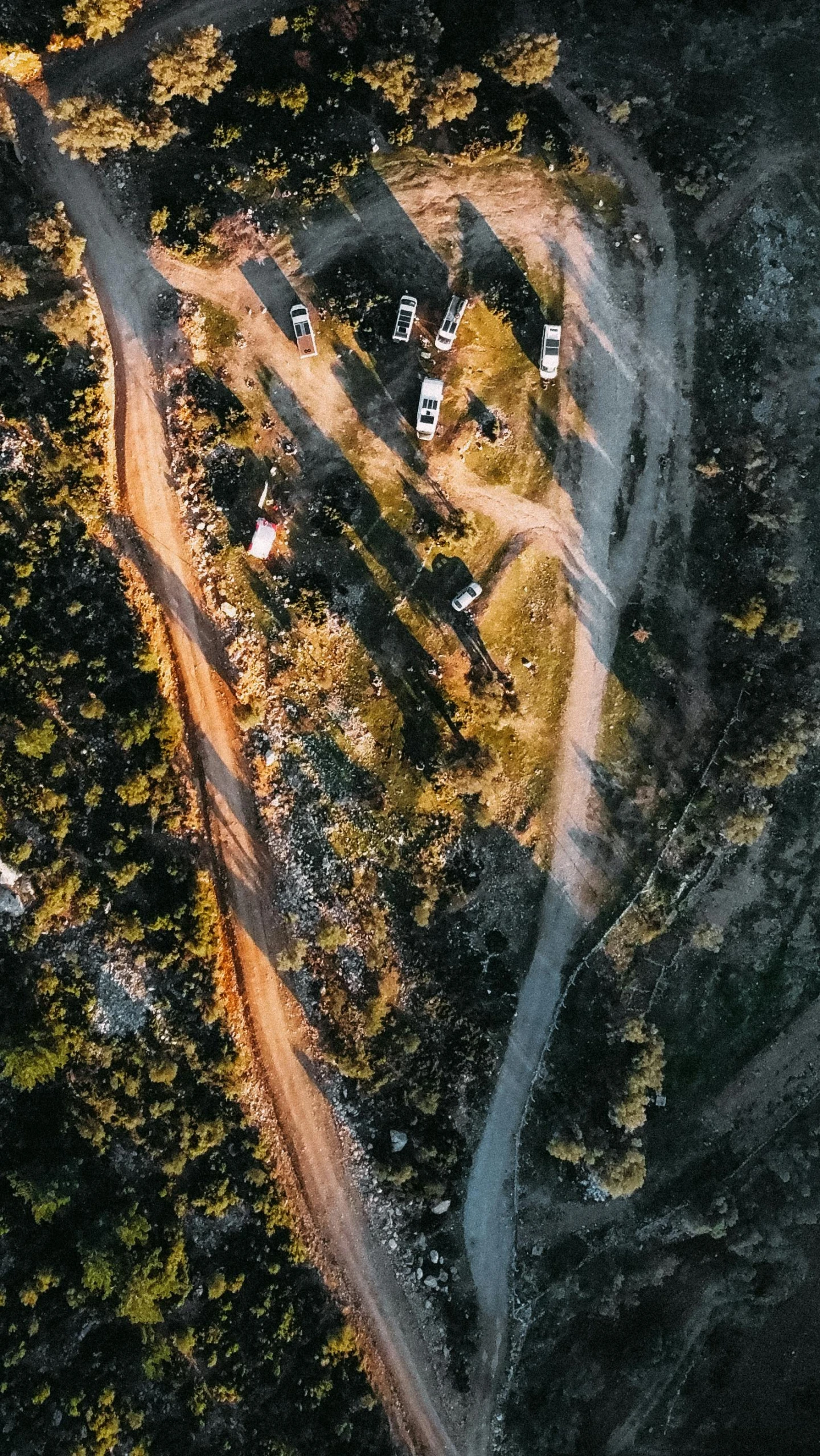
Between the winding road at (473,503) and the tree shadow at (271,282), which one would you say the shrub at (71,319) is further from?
the tree shadow at (271,282)

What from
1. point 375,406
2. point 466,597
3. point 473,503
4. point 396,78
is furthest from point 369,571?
point 396,78

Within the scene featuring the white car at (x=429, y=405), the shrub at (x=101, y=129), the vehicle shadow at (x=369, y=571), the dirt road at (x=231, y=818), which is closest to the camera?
the shrub at (x=101, y=129)

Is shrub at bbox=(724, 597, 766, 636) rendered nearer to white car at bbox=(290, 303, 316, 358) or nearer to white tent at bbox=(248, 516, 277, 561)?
white tent at bbox=(248, 516, 277, 561)

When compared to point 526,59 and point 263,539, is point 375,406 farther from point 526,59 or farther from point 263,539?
point 526,59

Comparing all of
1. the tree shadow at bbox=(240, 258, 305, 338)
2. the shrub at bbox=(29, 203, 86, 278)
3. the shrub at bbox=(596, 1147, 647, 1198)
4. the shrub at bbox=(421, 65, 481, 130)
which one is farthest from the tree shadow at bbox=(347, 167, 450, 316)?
the shrub at bbox=(596, 1147, 647, 1198)

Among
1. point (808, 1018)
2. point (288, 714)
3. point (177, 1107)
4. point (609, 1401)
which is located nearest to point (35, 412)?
point (288, 714)

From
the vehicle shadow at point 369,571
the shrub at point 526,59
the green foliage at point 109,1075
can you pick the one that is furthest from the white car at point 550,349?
the green foliage at point 109,1075

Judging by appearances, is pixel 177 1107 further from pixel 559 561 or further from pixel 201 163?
pixel 201 163
